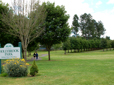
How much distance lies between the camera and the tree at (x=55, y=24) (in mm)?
23562

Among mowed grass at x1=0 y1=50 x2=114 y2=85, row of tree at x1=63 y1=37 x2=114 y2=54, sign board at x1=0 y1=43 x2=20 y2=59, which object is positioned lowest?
mowed grass at x1=0 y1=50 x2=114 y2=85

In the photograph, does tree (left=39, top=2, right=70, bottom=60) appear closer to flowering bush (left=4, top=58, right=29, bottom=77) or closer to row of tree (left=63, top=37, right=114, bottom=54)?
flowering bush (left=4, top=58, right=29, bottom=77)

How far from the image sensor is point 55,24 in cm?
2416

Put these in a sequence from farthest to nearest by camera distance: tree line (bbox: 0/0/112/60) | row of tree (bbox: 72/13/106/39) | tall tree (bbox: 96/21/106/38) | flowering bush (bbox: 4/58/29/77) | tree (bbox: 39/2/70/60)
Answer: tall tree (bbox: 96/21/106/38), row of tree (bbox: 72/13/106/39), tree (bbox: 39/2/70/60), tree line (bbox: 0/0/112/60), flowering bush (bbox: 4/58/29/77)

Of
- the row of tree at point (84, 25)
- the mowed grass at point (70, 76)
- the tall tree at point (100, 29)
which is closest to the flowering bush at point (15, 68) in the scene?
the mowed grass at point (70, 76)

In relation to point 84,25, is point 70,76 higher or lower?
lower

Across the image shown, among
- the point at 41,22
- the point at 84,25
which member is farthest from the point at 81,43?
the point at 41,22

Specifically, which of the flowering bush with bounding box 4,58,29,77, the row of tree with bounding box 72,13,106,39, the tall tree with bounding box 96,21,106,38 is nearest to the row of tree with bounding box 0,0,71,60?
the flowering bush with bounding box 4,58,29,77

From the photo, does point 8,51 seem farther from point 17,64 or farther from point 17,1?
point 17,1

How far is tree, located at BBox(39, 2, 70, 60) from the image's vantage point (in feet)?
77.3

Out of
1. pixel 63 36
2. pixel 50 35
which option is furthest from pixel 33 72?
pixel 63 36

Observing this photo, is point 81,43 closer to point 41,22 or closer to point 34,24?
point 41,22

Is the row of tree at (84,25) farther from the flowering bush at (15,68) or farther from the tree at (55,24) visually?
the flowering bush at (15,68)

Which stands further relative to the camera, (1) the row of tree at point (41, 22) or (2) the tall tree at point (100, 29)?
(2) the tall tree at point (100, 29)
